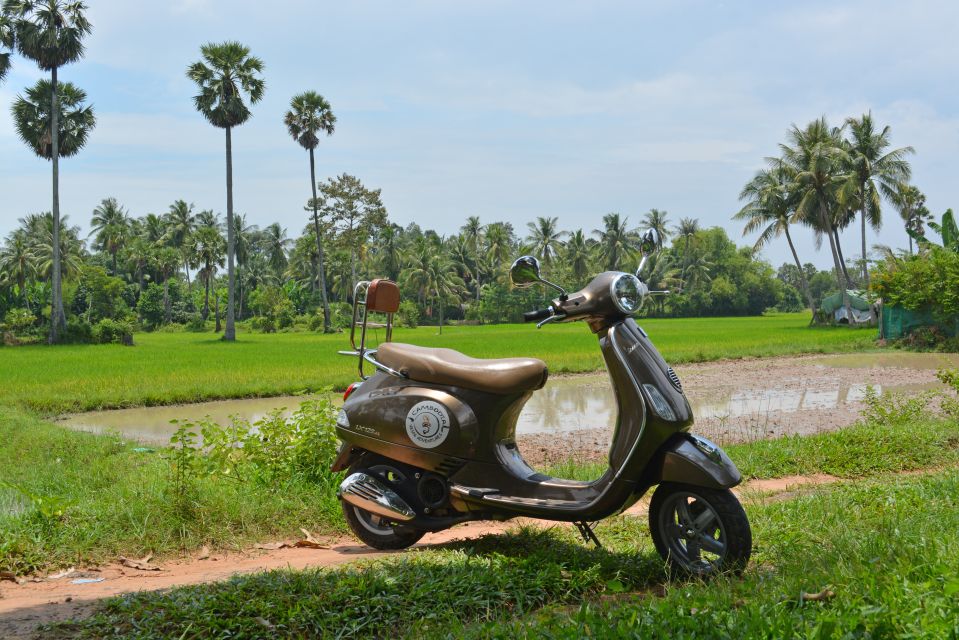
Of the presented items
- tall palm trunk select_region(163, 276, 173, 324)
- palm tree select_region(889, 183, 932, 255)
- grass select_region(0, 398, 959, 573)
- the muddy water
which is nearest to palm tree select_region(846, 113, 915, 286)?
palm tree select_region(889, 183, 932, 255)

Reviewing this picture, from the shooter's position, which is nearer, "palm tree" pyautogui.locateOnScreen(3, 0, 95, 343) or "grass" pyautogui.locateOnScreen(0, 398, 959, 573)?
"grass" pyautogui.locateOnScreen(0, 398, 959, 573)

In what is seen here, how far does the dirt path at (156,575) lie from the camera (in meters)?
3.08

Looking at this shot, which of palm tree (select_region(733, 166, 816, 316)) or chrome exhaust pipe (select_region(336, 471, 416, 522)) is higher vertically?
palm tree (select_region(733, 166, 816, 316))

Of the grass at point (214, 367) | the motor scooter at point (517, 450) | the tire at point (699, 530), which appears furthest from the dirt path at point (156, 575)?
the grass at point (214, 367)

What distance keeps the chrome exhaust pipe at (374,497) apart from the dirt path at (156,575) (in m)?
0.23

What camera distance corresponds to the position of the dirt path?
10.1 ft

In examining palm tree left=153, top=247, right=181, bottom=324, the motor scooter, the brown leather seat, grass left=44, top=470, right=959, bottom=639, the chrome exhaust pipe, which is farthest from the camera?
palm tree left=153, top=247, right=181, bottom=324

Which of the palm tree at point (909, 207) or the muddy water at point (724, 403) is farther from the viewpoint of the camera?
the palm tree at point (909, 207)

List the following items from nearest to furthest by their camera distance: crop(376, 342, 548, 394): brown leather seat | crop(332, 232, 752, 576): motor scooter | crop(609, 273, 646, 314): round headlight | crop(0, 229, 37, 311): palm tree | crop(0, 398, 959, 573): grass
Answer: crop(332, 232, 752, 576): motor scooter → crop(609, 273, 646, 314): round headlight → crop(376, 342, 548, 394): brown leather seat → crop(0, 398, 959, 573): grass → crop(0, 229, 37, 311): palm tree

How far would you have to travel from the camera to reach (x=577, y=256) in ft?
202

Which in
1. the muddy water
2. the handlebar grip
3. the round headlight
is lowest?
→ the muddy water

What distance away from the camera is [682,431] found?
11.5ft

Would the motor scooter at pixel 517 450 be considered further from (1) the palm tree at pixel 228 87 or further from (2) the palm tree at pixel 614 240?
(2) the palm tree at pixel 614 240

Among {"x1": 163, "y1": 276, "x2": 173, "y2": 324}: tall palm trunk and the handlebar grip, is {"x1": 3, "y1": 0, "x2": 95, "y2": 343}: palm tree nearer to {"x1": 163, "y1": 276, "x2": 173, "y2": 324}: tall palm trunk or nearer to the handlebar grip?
{"x1": 163, "y1": 276, "x2": 173, "y2": 324}: tall palm trunk
